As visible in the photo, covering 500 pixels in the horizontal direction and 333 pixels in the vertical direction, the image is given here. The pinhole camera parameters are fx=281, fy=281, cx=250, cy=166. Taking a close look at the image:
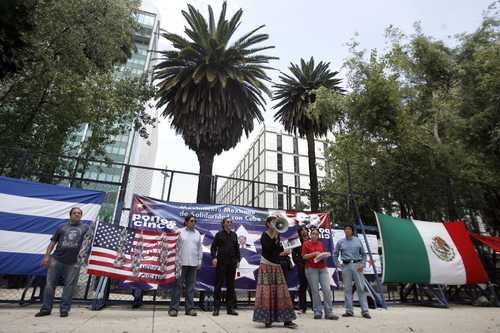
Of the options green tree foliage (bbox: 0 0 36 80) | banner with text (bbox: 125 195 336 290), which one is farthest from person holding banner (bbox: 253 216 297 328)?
green tree foliage (bbox: 0 0 36 80)

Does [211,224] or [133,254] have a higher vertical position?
[211,224]

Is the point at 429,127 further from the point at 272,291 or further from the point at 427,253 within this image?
the point at 272,291

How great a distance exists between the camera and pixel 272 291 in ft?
14.8

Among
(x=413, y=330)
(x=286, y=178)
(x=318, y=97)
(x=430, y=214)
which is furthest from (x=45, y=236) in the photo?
(x=286, y=178)

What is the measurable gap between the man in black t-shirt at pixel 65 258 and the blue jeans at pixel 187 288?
174 centimetres

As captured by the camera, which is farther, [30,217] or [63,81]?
[63,81]

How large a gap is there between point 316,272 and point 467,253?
19.8 ft

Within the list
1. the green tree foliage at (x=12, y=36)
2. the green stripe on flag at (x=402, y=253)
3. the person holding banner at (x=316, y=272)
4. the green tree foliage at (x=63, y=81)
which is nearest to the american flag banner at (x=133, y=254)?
the person holding banner at (x=316, y=272)

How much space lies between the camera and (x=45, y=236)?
18.9ft

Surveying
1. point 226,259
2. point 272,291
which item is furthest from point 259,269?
point 226,259

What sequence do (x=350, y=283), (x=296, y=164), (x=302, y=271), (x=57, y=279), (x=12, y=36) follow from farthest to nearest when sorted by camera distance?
(x=296, y=164) < (x=302, y=271) < (x=350, y=283) < (x=57, y=279) < (x=12, y=36)

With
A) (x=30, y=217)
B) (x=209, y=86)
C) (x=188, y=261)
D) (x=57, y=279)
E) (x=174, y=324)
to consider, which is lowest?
(x=174, y=324)

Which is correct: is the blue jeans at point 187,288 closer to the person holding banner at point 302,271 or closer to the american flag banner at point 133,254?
the american flag banner at point 133,254

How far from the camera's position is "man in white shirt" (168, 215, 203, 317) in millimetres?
5418
